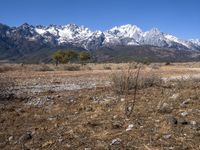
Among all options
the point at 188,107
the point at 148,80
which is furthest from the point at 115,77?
the point at 188,107

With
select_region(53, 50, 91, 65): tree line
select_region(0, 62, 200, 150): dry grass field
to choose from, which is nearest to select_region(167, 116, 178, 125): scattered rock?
select_region(0, 62, 200, 150): dry grass field

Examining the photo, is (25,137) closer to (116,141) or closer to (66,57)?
(116,141)

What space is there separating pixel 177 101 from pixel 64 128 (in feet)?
15.0

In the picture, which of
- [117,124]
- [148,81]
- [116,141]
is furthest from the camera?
[148,81]

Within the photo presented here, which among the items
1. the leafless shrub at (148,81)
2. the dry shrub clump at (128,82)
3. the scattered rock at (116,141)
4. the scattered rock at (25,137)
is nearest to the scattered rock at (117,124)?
the scattered rock at (116,141)

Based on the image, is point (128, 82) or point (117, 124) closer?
point (117, 124)

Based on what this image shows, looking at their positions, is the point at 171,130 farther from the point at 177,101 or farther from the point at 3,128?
the point at 3,128

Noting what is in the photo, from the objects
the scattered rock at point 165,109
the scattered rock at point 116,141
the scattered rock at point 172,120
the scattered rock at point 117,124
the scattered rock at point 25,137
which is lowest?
the scattered rock at point 25,137

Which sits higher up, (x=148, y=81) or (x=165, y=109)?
(x=148, y=81)

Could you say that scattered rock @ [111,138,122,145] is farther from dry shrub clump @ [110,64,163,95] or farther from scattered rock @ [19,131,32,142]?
dry shrub clump @ [110,64,163,95]

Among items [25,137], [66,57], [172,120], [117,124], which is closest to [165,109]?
[172,120]

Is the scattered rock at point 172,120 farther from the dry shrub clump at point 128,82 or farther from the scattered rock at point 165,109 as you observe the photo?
the dry shrub clump at point 128,82

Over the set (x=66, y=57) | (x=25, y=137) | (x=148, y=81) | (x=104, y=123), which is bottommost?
(x=25, y=137)

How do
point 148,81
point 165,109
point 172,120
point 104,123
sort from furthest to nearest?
point 148,81
point 165,109
point 104,123
point 172,120
